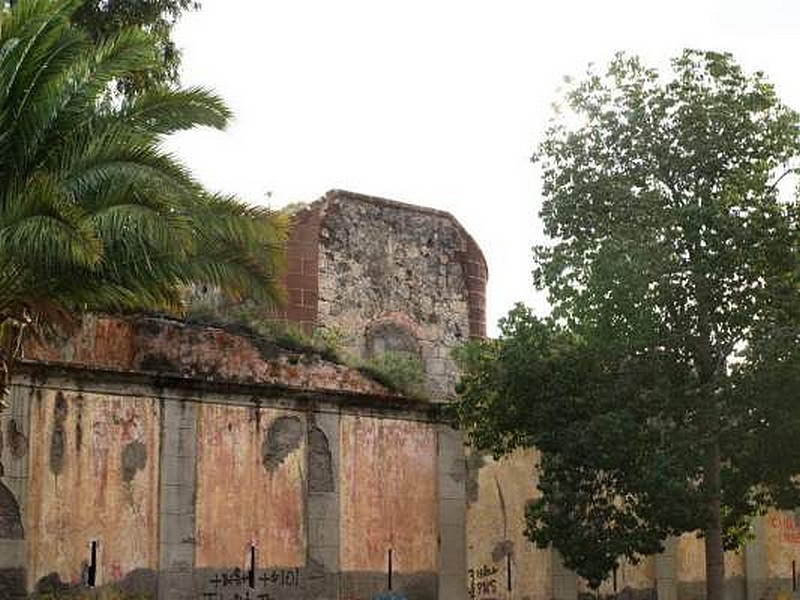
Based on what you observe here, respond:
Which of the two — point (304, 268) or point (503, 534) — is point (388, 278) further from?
point (503, 534)

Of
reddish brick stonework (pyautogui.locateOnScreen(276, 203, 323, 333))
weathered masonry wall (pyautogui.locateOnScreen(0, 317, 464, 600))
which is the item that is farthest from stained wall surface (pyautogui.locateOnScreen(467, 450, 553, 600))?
reddish brick stonework (pyautogui.locateOnScreen(276, 203, 323, 333))

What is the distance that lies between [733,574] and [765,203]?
32.1 feet

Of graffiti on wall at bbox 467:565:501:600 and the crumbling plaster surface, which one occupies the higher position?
the crumbling plaster surface

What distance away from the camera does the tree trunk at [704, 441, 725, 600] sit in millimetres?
19312

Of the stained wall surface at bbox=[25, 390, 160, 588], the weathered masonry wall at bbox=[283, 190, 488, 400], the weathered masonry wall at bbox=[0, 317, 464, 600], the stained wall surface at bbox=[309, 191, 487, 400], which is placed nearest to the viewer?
the stained wall surface at bbox=[25, 390, 160, 588]

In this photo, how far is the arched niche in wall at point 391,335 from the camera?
27.7m

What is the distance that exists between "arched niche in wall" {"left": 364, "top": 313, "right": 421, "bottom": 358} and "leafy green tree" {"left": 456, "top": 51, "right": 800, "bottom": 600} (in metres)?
7.45

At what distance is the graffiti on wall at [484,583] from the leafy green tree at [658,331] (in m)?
1.54

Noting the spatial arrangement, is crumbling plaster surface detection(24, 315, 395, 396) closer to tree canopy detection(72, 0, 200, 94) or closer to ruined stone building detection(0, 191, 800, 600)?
ruined stone building detection(0, 191, 800, 600)

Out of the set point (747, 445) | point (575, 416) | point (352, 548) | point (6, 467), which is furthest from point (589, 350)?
point (6, 467)

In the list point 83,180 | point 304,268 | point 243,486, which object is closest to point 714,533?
point 243,486

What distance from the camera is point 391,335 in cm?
2814

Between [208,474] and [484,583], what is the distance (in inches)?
219

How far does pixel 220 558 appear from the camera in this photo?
17.9 metres
